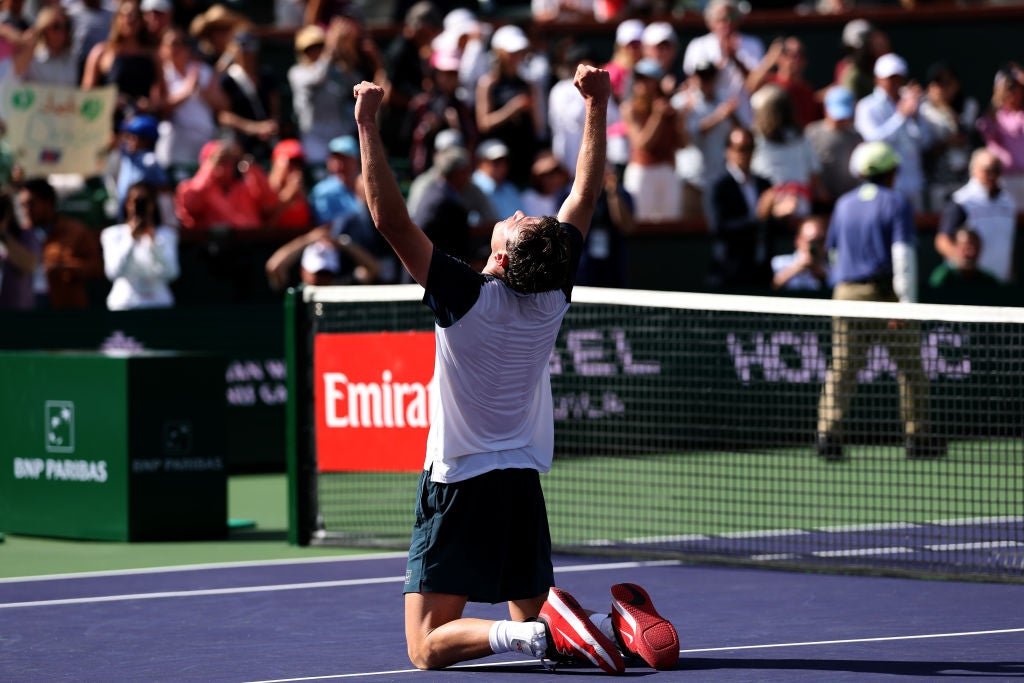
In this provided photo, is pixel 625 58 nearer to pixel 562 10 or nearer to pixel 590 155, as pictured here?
pixel 562 10

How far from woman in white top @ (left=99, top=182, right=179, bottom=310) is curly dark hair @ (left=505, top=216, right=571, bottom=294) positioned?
300 inches

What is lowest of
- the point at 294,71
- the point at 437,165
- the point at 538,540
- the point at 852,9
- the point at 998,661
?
the point at 998,661

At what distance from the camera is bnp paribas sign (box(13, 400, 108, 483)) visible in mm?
11234

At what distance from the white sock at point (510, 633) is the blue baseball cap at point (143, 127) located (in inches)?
349

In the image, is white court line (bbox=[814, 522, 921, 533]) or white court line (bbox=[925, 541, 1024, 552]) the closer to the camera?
white court line (bbox=[925, 541, 1024, 552])

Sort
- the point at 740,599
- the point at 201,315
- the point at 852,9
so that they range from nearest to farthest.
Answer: the point at 740,599 → the point at 201,315 → the point at 852,9

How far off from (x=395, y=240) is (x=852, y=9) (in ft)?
49.8

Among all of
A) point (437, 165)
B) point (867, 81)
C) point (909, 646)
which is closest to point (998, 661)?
point (909, 646)

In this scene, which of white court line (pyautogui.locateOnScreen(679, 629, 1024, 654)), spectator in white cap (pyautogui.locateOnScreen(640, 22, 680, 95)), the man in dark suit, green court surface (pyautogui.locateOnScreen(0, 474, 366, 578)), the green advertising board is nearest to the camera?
white court line (pyautogui.locateOnScreen(679, 629, 1024, 654))

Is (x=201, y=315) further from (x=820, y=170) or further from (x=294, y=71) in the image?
(x=820, y=170)

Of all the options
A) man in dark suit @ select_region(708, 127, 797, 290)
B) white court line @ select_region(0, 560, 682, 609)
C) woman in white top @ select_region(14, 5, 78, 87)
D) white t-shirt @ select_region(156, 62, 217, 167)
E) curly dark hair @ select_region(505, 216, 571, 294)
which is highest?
woman in white top @ select_region(14, 5, 78, 87)

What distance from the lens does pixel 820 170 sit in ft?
58.0

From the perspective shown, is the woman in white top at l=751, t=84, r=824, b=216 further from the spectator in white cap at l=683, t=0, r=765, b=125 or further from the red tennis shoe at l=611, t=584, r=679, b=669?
the red tennis shoe at l=611, t=584, r=679, b=669

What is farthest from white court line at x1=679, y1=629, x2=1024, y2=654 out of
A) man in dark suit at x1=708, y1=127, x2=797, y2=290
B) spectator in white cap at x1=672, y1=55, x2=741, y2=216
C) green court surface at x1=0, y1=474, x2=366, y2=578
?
spectator in white cap at x1=672, y1=55, x2=741, y2=216
